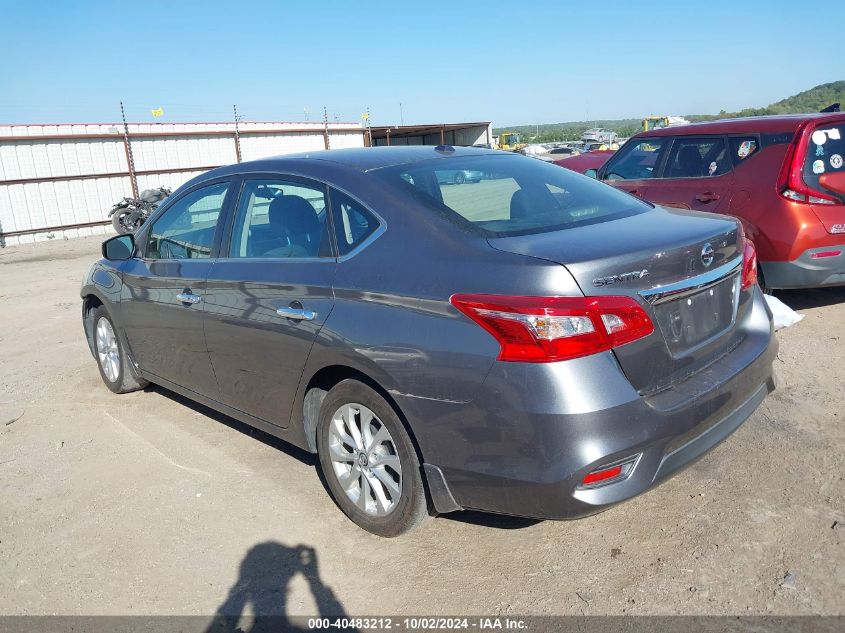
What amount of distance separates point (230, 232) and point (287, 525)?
160 cm

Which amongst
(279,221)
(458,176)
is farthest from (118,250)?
(458,176)

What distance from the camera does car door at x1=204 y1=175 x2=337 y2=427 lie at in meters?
3.30

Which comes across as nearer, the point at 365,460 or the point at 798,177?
the point at 365,460

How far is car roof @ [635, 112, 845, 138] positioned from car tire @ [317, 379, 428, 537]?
4610mm

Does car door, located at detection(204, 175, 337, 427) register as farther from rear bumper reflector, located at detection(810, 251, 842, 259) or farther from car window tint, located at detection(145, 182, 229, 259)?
rear bumper reflector, located at detection(810, 251, 842, 259)

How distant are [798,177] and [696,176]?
951 millimetres

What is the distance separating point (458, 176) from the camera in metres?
3.48

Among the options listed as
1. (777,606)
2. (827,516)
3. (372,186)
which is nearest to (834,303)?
(827,516)

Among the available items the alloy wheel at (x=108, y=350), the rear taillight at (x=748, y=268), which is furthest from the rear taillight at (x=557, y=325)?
the alloy wheel at (x=108, y=350)

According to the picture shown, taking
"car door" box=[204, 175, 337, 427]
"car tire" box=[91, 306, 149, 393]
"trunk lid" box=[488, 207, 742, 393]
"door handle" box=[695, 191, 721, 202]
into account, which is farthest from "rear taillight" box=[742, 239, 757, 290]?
"car tire" box=[91, 306, 149, 393]

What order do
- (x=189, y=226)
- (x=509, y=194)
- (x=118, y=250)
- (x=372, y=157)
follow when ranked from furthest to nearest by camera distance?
(x=118, y=250) → (x=189, y=226) → (x=372, y=157) → (x=509, y=194)

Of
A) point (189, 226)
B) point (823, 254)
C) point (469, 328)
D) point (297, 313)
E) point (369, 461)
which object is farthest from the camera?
point (823, 254)

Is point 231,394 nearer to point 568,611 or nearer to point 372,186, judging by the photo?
point 372,186

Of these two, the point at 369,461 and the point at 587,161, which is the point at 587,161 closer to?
the point at 587,161
